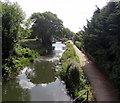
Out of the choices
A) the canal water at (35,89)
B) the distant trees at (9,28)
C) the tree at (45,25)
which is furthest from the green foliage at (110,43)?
the tree at (45,25)

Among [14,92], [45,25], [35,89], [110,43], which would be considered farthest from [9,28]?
[45,25]

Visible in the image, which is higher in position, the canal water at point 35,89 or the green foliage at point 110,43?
the green foliage at point 110,43

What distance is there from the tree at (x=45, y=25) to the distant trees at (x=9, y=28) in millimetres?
19129

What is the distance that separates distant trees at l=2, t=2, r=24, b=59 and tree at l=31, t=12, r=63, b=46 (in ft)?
62.8

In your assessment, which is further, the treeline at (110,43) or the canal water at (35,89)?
the canal water at (35,89)

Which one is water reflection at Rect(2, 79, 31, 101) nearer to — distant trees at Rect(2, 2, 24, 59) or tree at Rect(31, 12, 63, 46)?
distant trees at Rect(2, 2, 24, 59)

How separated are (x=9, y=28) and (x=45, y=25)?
20.5 metres

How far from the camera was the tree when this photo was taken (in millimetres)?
29844

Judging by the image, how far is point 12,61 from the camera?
1073cm

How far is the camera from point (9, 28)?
33.2 ft

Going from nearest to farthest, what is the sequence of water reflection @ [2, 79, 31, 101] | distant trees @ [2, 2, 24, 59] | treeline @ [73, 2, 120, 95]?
1. treeline @ [73, 2, 120, 95]
2. water reflection @ [2, 79, 31, 101]
3. distant trees @ [2, 2, 24, 59]

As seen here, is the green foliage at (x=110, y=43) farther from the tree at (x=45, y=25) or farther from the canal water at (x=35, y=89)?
the tree at (x=45, y=25)

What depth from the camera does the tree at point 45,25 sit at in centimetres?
2984

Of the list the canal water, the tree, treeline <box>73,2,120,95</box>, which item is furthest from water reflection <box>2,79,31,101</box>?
the tree
